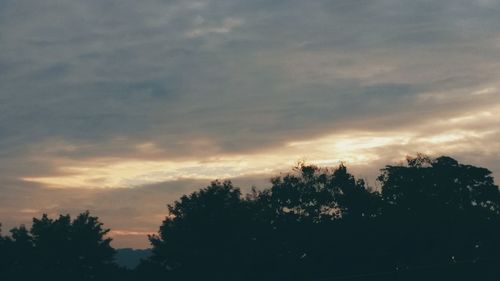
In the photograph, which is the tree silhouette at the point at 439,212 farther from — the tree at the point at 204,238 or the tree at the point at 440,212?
the tree at the point at 204,238

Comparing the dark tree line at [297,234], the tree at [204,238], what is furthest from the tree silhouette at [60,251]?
the tree at [204,238]

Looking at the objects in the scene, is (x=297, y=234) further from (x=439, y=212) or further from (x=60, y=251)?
(x=60, y=251)

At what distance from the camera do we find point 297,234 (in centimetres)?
7000

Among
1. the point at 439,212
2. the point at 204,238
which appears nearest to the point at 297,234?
the point at 204,238

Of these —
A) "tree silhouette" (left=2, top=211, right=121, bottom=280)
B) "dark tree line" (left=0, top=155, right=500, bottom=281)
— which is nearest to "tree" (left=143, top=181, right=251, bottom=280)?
"dark tree line" (left=0, top=155, right=500, bottom=281)

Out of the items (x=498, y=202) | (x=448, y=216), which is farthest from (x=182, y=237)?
(x=498, y=202)

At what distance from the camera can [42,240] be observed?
235 ft

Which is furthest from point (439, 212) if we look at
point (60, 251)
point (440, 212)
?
point (60, 251)

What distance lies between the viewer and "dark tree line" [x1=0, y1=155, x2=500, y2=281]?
66750mm

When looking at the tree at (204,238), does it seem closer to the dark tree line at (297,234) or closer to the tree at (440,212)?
the dark tree line at (297,234)

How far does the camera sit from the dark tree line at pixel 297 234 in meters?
66.8

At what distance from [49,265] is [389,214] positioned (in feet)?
116

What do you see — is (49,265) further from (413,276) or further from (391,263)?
(413,276)

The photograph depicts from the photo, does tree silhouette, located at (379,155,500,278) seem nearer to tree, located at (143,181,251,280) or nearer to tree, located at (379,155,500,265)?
tree, located at (379,155,500,265)
